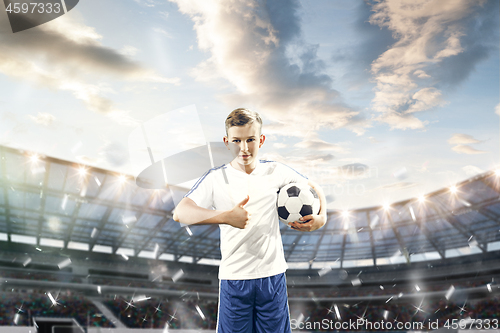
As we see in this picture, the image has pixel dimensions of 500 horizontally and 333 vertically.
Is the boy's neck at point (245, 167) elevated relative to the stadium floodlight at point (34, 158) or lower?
lower

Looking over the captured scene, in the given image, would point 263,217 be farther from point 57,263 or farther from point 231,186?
point 57,263

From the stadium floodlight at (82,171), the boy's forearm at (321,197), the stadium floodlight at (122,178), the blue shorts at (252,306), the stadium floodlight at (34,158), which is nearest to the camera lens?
the blue shorts at (252,306)

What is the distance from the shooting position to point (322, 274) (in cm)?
2139

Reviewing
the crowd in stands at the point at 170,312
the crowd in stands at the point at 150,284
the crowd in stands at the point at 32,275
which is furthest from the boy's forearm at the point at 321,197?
the crowd in stands at the point at 32,275

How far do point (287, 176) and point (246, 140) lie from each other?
54 centimetres

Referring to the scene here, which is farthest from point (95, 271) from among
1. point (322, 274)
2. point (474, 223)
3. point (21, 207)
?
point (474, 223)

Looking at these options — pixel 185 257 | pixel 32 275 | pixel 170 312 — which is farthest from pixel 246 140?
pixel 32 275

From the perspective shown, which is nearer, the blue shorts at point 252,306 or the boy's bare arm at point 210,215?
the boy's bare arm at point 210,215

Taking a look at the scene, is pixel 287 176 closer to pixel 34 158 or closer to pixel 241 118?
pixel 241 118

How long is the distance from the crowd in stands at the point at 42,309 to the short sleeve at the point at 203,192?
1720 cm

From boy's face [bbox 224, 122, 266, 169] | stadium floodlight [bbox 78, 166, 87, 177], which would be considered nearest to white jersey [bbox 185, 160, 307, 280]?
boy's face [bbox 224, 122, 266, 169]

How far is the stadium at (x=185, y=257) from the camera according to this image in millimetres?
15523

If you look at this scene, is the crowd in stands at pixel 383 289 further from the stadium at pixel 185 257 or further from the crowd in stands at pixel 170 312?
the crowd in stands at pixel 170 312

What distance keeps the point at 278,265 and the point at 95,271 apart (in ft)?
65.5
